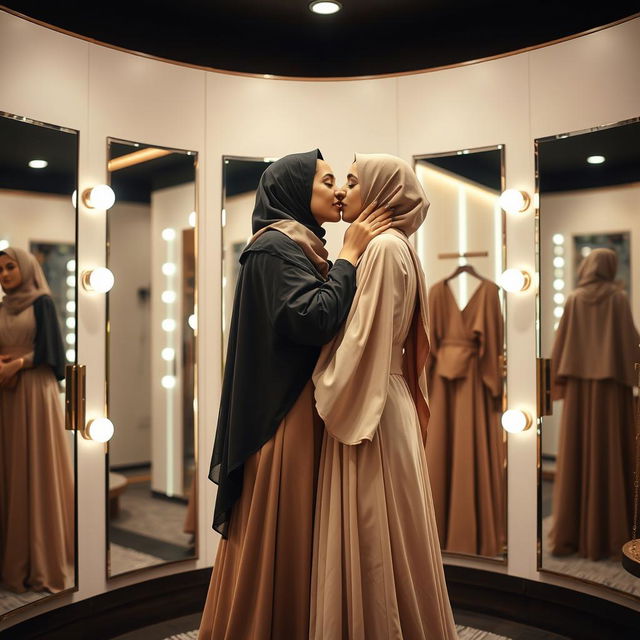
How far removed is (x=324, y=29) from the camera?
3.41m

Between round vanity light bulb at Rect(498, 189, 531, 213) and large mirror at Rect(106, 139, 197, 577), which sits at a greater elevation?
round vanity light bulb at Rect(498, 189, 531, 213)

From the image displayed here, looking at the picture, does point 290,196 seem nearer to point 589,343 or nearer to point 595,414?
point 589,343

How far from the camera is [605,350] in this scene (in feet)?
9.21

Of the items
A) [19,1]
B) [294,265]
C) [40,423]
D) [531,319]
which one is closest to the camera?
[294,265]

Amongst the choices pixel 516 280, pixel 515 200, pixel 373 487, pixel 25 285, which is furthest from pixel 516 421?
pixel 25 285

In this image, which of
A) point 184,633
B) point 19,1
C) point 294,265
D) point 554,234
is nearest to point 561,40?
point 554,234

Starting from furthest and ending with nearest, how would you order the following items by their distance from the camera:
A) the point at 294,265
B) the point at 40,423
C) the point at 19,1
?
the point at 19,1 < the point at 40,423 < the point at 294,265

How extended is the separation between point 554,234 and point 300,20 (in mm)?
1589

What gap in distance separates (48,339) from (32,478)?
0.53 m

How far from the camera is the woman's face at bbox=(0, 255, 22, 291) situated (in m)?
2.45

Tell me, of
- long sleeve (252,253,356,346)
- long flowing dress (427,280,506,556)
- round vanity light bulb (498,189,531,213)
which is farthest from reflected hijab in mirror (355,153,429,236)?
long flowing dress (427,280,506,556)

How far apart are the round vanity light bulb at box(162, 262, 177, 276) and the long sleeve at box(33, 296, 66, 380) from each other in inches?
22.3

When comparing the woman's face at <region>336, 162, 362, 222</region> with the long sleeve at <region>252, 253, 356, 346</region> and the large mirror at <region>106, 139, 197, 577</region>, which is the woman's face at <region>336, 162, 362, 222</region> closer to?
the long sleeve at <region>252, 253, 356, 346</region>

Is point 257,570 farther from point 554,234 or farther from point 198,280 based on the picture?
point 554,234
